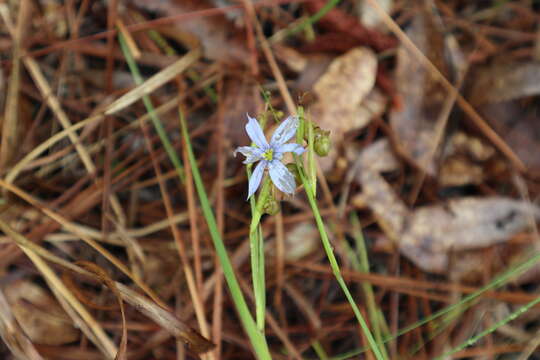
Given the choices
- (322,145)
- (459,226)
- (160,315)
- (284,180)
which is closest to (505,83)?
(459,226)

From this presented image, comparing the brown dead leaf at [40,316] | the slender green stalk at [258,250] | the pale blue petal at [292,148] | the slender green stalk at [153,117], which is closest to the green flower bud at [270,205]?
the slender green stalk at [258,250]

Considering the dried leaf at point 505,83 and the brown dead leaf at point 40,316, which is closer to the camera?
the brown dead leaf at point 40,316

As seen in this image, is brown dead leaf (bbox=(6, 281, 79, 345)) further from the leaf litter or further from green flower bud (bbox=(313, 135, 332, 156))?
green flower bud (bbox=(313, 135, 332, 156))

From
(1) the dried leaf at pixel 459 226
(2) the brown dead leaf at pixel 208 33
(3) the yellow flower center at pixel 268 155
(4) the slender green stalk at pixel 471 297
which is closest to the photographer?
(3) the yellow flower center at pixel 268 155

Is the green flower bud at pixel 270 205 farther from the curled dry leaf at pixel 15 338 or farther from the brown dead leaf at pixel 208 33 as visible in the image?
the brown dead leaf at pixel 208 33

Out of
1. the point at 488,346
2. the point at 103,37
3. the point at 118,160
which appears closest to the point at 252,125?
the point at 118,160

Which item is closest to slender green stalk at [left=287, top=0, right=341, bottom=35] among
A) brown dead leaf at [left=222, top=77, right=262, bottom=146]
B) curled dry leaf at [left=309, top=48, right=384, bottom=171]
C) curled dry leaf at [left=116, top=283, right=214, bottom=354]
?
curled dry leaf at [left=309, top=48, right=384, bottom=171]

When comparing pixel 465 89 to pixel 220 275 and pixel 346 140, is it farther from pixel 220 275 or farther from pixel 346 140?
pixel 220 275
